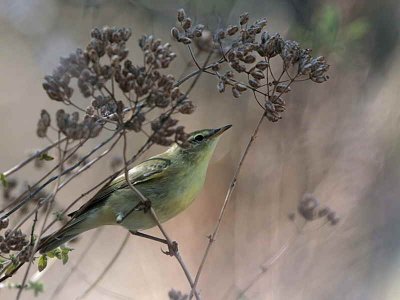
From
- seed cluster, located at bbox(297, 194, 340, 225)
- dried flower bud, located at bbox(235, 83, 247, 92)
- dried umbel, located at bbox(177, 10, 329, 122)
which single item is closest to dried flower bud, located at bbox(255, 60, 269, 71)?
dried umbel, located at bbox(177, 10, 329, 122)

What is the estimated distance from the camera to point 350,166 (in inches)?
191

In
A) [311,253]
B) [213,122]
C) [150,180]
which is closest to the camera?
[150,180]

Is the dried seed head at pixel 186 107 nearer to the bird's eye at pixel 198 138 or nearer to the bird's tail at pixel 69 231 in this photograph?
the bird's tail at pixel 69 231

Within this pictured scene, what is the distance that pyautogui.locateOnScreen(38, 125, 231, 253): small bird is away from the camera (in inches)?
121

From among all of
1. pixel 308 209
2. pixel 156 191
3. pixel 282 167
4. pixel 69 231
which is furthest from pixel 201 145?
pixel 282 167

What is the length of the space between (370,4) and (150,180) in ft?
11.9

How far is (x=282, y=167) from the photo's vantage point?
17.3 feet

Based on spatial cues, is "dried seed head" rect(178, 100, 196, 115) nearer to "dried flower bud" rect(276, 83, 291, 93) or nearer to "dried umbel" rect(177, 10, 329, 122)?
"dried umbel" rect(177, 10, 329, 122)

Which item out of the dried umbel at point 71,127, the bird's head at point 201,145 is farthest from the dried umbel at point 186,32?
the bird's head at point 201,145

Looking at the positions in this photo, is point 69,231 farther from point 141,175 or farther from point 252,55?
point 252,55

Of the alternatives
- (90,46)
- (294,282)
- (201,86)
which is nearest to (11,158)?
(201,86)

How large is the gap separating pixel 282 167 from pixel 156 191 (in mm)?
2305

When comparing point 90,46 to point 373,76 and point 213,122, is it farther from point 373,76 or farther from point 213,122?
point 213,122

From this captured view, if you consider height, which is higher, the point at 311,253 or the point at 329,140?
the point at 329,140
